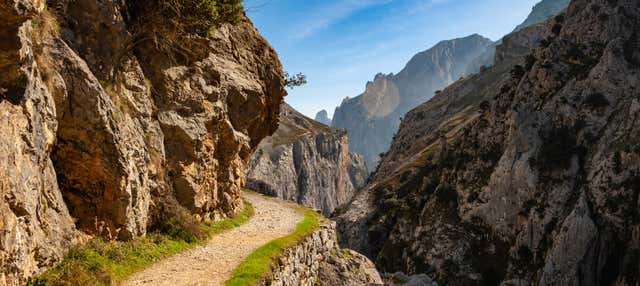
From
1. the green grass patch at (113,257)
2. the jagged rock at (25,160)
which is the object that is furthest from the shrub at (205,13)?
the green grass patch at (113,257)

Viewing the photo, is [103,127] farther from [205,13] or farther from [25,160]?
[205,13]

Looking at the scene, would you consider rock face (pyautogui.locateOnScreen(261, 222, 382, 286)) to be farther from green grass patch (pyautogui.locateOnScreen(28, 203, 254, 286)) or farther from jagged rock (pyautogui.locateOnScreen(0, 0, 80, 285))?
jagged rock (pyautogui.locateOnScreen(0, 0, 80, 285))

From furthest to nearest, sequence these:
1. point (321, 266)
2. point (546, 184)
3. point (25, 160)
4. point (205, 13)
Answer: point (546, 184), point (321, 266), point (205, 13), point (25, 160)

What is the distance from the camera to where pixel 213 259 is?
60.2 feet

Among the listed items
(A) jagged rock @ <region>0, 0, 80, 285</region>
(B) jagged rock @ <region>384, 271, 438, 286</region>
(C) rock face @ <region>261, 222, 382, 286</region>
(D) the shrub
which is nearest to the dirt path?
(C) rock face @ <region>261, 222, 382, 286</region>

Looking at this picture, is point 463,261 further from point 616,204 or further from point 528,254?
point 616,204

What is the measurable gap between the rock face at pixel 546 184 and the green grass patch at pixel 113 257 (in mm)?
48644

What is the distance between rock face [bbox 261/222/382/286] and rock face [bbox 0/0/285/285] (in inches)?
251

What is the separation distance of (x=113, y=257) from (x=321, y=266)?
51.9ft

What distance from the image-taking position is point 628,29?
237ft

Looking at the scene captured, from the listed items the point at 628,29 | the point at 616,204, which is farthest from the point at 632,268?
the point at 628,29

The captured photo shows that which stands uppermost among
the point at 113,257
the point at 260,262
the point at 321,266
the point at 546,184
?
the point at 546,184

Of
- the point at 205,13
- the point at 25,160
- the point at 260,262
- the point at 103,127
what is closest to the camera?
the point at 25,160

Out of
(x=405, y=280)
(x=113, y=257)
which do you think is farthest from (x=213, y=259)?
(x=405, y=280)
